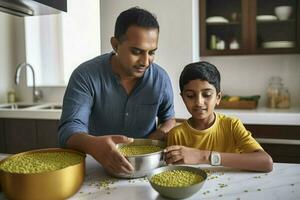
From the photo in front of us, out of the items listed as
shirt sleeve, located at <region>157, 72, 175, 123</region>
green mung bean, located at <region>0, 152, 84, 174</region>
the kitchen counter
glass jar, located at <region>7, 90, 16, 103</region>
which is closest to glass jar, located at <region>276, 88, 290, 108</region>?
shirt sleeve, located at <region>157, 72, 175, 123</region>

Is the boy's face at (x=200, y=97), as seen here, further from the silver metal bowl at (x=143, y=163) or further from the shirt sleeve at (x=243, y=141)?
the silver metal bowl at (x=143, y=163)

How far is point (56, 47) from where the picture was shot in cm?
322

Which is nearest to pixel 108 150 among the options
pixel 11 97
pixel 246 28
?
pixel 246 28

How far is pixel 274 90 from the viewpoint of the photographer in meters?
2.87

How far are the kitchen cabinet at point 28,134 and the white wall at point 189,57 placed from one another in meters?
0.93

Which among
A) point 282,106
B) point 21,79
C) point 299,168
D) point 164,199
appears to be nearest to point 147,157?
point 164,199

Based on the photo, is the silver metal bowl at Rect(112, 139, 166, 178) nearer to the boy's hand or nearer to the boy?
the boy's hand

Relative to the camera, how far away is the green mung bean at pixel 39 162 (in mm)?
897

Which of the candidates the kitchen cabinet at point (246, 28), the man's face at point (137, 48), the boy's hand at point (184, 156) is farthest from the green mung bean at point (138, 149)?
the kitchen cabinet at point (246, 28)

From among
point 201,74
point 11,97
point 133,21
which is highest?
point 133,21

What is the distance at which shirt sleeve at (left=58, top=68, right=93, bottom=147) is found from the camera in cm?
119

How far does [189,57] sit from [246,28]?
0.58 meters

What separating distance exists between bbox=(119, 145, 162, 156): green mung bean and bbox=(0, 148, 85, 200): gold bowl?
0.27 meters

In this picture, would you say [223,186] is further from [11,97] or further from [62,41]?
[11,97]
